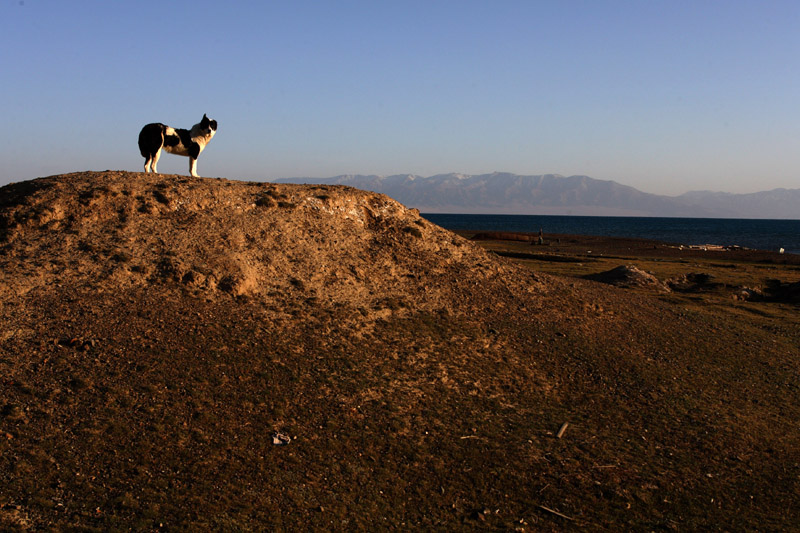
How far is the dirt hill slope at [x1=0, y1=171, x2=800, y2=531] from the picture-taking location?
28.1ft

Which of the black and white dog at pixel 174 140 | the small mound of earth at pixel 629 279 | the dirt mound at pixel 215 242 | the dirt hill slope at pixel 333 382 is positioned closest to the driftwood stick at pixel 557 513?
the dirt hill slope at pixel 333 382

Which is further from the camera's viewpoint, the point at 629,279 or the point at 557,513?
the point at 629,279

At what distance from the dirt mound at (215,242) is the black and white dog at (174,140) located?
23.0 inches

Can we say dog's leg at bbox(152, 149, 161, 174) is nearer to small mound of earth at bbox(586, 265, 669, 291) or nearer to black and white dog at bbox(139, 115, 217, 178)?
black and white dog at bbox(139, 115, 217, 178)

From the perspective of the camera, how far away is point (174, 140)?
16.8 meters

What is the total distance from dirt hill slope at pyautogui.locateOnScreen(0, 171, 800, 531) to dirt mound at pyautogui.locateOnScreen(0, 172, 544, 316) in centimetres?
7

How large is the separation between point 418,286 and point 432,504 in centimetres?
870

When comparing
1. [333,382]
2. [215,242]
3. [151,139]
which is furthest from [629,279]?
[151,139]

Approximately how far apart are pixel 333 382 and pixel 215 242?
5.72m

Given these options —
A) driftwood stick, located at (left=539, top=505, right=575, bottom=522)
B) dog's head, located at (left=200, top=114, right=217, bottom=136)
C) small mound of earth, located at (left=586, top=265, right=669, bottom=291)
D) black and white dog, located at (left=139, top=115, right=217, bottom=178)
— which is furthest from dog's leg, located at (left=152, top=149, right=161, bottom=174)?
small mound of earth, located at (left=586, top=265, right=669, bottom=291)

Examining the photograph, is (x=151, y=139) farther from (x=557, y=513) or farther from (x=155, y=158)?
(x=557, y=513)

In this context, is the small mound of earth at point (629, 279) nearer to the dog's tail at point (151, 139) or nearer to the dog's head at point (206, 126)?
the dog's head at point (206, 126)

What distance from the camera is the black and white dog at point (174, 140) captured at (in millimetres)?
16578

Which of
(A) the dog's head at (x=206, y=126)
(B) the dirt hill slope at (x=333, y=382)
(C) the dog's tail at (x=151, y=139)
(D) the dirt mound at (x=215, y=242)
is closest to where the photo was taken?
(B) the dirt hill slope at (x=333, y=382)
